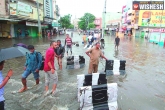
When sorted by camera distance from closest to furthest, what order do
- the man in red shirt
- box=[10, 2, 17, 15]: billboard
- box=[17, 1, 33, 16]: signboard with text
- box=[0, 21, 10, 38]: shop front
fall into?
1. the man in red shirt
2. box=[10, 2, 17, 15]: billboard
3. box=[17, 1, 33, 16]: signboard with text
4. box=[0, 21, 10, 38]: shop front

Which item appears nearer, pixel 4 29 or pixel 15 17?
pixel 15 17

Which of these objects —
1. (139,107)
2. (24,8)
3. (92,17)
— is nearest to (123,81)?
(139,107)

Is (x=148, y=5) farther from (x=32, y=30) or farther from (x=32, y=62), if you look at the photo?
(x=32, y=62)

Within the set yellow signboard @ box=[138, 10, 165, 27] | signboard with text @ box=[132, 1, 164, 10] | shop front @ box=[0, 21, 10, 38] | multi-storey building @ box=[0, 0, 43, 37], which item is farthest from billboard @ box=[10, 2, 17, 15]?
yellow signboard @ box=[138, 10, 165, 27]

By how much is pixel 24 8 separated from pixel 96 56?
85.5ft

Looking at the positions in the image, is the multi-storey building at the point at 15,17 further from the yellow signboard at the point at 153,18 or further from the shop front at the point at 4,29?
the yellow signboard at the point at 153,18

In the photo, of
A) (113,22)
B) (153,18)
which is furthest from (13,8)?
(113,22)

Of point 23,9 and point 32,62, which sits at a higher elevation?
point 23,9

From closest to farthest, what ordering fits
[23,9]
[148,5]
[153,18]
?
1. [23,9]
2. [148,5]
3. [153,18]

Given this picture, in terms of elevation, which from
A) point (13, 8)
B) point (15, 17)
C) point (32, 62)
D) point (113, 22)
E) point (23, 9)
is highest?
point (113, 22)

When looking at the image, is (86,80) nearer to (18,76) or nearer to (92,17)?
(18,76)

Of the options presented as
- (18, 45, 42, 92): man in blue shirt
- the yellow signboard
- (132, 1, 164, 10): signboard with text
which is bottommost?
(18, 45, 42, 92): man in blue shirt

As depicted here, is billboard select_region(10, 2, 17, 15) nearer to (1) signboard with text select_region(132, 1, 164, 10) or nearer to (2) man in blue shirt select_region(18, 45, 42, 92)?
(2) man in blue shirt select_region(18, 45, 42, 92)

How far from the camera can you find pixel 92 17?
338ft
